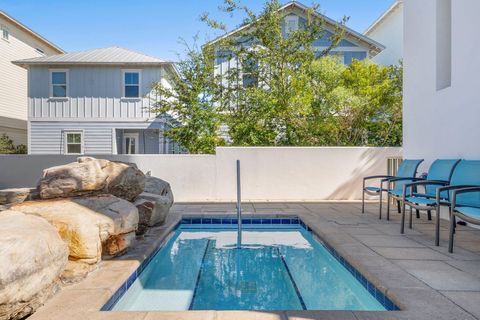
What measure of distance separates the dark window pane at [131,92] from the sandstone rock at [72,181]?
9553 millimetres

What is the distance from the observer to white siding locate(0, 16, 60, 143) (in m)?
13.3

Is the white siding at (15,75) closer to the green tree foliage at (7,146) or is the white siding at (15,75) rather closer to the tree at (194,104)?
the green tree foliage at (7,146)

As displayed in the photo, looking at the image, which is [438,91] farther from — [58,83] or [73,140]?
[58,83]

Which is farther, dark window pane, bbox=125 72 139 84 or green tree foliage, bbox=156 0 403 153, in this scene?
dark window pane, bbox=125 72 139 84

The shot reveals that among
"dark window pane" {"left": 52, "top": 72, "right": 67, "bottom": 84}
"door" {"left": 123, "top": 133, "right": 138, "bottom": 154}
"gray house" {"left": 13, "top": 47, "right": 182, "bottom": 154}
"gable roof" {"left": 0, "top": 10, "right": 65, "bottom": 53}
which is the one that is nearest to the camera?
"gray house" {"left": 13, "top": 47, "right": 182, "bottom": 154}

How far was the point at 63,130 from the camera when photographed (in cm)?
1273

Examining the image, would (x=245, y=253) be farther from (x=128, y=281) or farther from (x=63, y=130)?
(x=63, y=130)

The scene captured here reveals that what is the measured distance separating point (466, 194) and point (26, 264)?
13.4 feet

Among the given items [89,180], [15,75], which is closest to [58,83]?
[15,75]

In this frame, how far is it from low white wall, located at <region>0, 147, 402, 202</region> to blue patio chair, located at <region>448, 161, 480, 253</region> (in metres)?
3.58

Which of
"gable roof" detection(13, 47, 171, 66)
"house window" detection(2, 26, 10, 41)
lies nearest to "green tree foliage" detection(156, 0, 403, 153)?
"gable roof" detection(13, 47, 171, 66)

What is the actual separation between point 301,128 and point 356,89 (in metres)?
1.58

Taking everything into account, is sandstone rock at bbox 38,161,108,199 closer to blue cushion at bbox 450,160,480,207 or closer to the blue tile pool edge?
the blue tile pool edge

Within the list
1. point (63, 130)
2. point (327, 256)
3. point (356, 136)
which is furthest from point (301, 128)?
point (63, 130)
